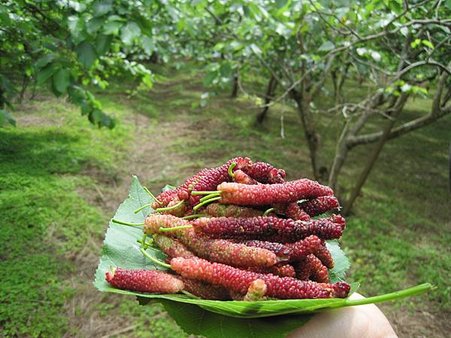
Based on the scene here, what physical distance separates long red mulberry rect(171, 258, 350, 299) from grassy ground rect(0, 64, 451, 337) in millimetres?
2324

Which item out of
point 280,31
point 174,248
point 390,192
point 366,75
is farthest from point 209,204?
point 390,192

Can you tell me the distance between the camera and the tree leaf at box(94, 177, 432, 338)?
0.99 meters

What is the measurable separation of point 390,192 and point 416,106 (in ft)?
23.8

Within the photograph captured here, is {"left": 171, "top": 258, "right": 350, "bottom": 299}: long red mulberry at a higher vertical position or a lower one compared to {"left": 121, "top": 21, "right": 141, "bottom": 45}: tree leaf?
lower

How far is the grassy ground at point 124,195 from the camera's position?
334 cm

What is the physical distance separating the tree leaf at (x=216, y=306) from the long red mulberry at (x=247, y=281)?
4cm

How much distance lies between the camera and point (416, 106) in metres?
12.8

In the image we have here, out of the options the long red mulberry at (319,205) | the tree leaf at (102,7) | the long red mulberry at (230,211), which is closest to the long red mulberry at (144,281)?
the long red mulberry at (230,211)

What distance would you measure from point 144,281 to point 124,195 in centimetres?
431

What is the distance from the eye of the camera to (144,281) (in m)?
1.09

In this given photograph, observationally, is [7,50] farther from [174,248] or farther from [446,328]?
[446,328]

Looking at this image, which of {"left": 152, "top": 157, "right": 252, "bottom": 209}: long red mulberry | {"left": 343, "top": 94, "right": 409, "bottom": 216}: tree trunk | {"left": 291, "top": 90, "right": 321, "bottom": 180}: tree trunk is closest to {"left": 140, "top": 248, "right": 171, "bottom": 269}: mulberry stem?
{"left": 152, "top": 157, "right": 252, "bottom": 209}: long red mulberry

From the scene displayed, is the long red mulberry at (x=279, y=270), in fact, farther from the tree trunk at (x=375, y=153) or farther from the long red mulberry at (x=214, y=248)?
the tree trunk at (x=375, y=153)

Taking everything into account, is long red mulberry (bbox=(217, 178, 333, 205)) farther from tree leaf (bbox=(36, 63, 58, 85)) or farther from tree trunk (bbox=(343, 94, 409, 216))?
tree trunk (bbox=(343, 94, 409, 216))
